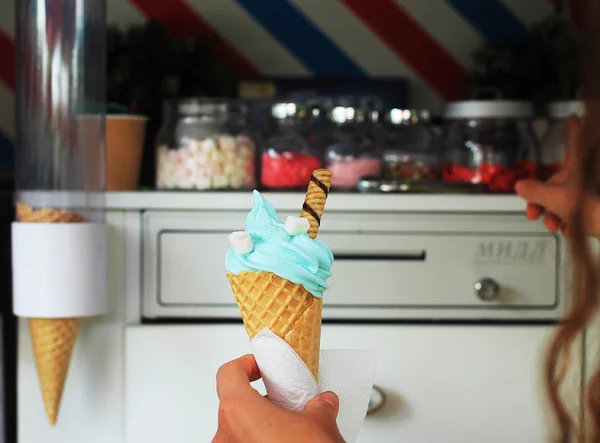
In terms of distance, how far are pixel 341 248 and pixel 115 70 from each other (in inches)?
23.3

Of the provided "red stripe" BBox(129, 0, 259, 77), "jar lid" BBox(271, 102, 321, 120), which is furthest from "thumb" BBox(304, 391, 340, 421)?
"red stripe" BBox(129, 0, 259, 77)

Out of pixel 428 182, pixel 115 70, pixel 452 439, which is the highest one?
pixel 115 70

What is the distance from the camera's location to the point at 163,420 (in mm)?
1319

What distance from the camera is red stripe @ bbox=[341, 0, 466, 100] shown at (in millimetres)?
1828

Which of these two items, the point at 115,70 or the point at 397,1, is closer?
the point at 115,70

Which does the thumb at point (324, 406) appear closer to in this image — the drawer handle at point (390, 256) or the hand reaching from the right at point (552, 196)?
the hand reaching from the right at point (552, 196)

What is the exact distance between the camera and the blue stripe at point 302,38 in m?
1.80

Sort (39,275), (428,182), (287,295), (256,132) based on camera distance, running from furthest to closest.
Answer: (256,132) → (428,182) → (39,275) → (287,295)

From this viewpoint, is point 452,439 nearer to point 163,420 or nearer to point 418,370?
point 418,370

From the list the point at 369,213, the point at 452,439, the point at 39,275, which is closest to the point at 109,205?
the point at 39,275

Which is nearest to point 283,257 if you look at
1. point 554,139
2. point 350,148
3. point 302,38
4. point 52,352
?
point 52,352

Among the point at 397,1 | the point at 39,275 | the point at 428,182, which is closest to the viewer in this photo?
the point at 39,275

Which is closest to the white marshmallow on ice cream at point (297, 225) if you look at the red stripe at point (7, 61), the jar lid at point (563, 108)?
the jar lid at point (563, 108)

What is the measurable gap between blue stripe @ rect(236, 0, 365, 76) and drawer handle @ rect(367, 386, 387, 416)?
77 cm
